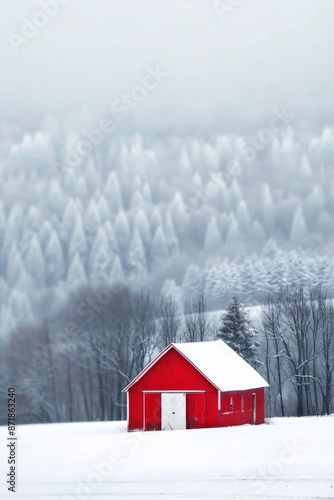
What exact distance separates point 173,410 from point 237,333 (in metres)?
18.9

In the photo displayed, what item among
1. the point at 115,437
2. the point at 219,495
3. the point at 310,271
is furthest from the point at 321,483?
the point at 310,271

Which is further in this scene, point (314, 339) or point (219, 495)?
point (314, 339)

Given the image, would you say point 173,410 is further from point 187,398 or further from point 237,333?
point 237,333

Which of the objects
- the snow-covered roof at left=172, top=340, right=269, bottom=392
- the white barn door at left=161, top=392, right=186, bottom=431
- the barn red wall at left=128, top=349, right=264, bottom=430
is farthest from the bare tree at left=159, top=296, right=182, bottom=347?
the white barn door at left=161, top=392, right=186, bottom=431

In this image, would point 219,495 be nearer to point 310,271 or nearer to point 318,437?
point 318,437

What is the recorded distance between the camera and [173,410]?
153 ft

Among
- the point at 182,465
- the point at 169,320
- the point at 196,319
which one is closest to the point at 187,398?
the point at 182,465

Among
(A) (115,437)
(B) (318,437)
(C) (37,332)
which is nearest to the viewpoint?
Result: (B) (318,437)

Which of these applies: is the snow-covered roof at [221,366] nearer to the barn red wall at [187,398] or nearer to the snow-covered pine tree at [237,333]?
the barn red wall at [187,398]

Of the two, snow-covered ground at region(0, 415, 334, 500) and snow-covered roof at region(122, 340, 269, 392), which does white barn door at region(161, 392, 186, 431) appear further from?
snow-covered ground at region(0, 415, 334, 500)

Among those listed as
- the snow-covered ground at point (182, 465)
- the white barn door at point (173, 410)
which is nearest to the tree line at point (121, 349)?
the white barn door at point (173, 410)

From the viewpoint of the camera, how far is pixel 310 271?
87500mm

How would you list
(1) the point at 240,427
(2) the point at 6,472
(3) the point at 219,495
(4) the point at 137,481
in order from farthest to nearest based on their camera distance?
1. (1) the point at 240,427
2. (2) the point at 6,472
3. (4) the point at 137,481
4. (3) the point at 219,495

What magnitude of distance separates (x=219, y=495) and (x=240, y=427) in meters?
21.2
